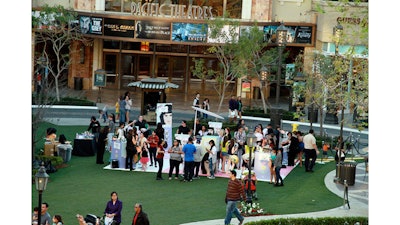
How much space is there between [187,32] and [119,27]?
369 cm

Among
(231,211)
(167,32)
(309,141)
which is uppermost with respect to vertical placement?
(167,32)

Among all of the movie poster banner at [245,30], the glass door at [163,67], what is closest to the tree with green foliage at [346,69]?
the movie poster banner at [245,30]

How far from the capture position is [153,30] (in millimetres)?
43812

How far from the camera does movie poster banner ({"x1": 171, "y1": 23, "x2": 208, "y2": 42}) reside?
4325cm

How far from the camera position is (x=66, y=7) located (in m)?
45.0

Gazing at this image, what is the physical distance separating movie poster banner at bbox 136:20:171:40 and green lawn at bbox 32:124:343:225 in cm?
1868

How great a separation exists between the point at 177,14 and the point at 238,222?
25.7 meters

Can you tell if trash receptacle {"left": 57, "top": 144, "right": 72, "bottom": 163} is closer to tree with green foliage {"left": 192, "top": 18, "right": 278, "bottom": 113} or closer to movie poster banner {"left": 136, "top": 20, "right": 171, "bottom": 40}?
tree with green foliage {"left": 192, "top": 18, "right": 278, "bottom": 113}

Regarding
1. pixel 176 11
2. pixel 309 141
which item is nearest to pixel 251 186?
pixel 309 141

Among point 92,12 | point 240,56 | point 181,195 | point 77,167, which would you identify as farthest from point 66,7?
point 181,195

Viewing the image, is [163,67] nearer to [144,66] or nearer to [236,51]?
[144,66]

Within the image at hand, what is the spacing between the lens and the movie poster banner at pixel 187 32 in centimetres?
4325

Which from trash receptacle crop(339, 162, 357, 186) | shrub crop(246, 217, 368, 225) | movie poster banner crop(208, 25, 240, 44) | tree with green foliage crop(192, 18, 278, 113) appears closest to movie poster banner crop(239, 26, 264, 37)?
tree with green foliage crop(192, 18, 278, 113)
